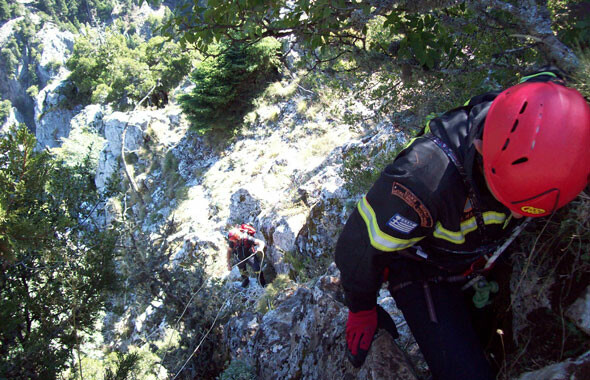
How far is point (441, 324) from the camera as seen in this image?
6.59 ft

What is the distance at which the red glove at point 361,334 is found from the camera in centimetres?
225

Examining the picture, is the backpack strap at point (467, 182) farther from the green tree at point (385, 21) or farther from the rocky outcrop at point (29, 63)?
the rocky outcrop at point (29, 63)

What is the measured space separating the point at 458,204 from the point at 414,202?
0.87 ft

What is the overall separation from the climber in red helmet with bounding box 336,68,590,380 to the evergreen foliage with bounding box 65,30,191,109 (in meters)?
17.9

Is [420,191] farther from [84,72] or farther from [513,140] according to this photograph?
[84,72]

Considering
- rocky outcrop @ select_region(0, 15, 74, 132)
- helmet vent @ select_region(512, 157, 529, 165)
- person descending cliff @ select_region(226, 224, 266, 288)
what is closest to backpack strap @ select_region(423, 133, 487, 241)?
helmet vent @ select_region(512, 157, 529, 165)

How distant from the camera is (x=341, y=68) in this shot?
451 cm

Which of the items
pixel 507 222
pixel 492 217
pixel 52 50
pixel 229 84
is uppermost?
pixel 52 50

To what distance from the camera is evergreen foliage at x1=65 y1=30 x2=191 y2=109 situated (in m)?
21.5

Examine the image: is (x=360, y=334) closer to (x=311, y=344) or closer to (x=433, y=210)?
(x=311, y=344)

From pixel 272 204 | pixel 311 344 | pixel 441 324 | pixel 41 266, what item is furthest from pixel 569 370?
pixel 272 204

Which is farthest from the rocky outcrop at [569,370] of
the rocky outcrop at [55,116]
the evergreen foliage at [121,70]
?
the rocky outcrop at [55,116]

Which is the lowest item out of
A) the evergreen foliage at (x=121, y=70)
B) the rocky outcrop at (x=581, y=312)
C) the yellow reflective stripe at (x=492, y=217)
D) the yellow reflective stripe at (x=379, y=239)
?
the rocky outcrop at (x=581, y=312)

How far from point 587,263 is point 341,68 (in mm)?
3470
